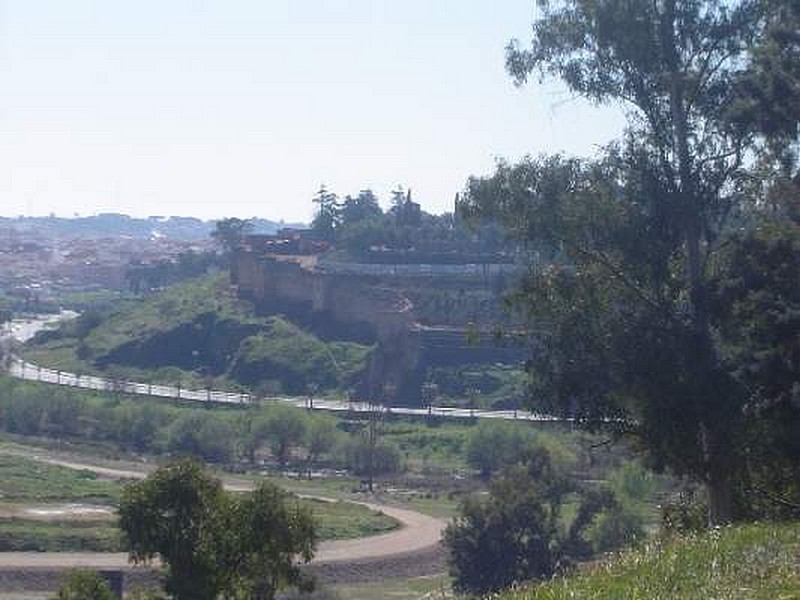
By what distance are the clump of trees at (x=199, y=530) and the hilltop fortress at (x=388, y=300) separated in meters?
40.9

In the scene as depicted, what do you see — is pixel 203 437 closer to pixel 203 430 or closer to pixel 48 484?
pixel 203 430

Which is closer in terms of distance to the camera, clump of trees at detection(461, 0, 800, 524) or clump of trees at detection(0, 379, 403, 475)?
clump of trees at detection(461, 0, 800, 524)

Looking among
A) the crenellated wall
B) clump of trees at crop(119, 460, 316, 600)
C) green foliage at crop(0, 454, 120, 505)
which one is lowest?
green foliage at crop(0, 454, 120, 505)

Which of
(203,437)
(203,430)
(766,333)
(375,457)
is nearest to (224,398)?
(203,430)

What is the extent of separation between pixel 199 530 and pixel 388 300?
52.5 m

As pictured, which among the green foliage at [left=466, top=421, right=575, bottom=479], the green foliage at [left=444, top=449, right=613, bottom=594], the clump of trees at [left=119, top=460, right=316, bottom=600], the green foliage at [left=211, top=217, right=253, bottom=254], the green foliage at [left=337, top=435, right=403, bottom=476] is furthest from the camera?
the green foliage at [left=211, top=217, right=253, bottom=254]

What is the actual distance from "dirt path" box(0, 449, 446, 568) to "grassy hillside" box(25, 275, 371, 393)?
2102cm

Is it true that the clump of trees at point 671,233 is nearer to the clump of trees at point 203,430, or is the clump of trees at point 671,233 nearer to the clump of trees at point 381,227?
the clump of trees at point 203,430

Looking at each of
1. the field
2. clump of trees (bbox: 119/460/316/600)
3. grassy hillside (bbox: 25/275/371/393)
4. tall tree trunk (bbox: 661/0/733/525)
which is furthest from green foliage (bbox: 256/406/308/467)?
tall tree trunk (bbox: 661/0/733/525)

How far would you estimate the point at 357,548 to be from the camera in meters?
38.7

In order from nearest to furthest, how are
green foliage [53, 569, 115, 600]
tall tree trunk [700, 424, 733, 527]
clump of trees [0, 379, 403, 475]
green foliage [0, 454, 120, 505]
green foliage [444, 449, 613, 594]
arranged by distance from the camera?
tall tree trunk [700, 424, 733, 527] < green foliage [53, 569, 115, 600] < green foliage [444, 449, 613, 594] < green foliage [0, 454, 120, 505] < clump of trees [0, 379, 403, 475]

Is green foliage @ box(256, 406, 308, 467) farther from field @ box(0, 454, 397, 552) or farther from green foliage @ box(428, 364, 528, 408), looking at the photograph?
green foliage @ box(428, 364, 528, 408)

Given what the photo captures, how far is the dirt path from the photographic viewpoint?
34969 millimetres

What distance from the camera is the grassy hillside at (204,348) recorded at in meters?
68.6
